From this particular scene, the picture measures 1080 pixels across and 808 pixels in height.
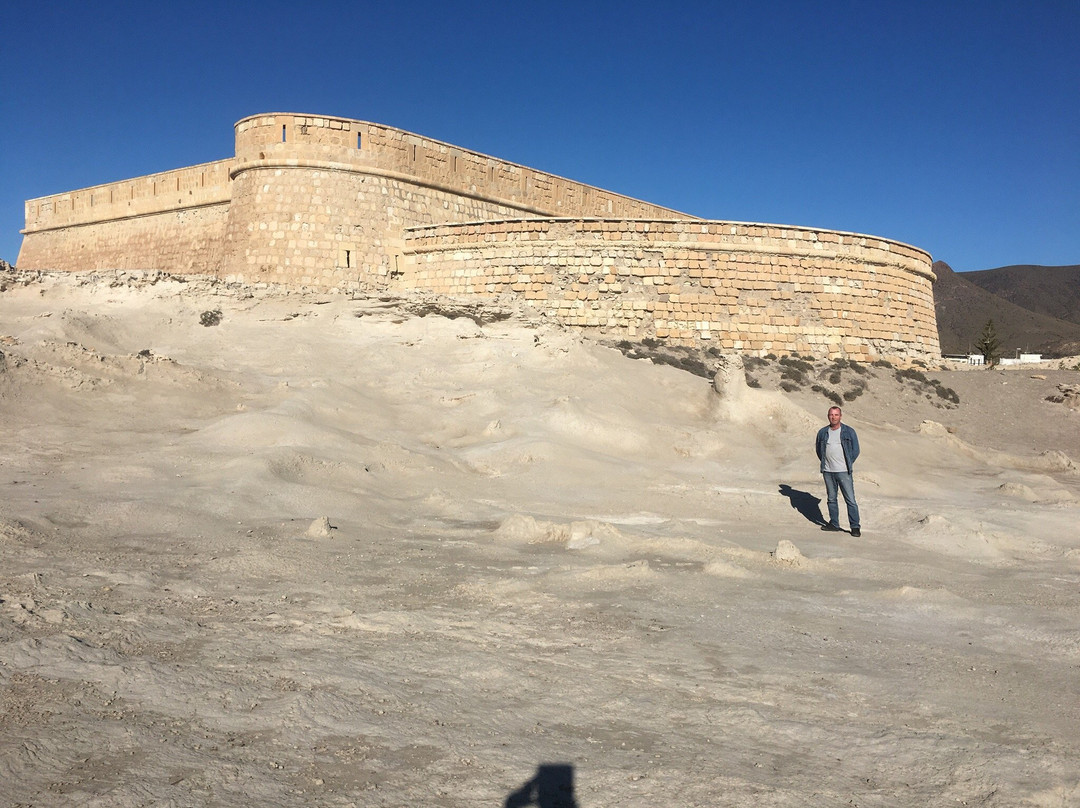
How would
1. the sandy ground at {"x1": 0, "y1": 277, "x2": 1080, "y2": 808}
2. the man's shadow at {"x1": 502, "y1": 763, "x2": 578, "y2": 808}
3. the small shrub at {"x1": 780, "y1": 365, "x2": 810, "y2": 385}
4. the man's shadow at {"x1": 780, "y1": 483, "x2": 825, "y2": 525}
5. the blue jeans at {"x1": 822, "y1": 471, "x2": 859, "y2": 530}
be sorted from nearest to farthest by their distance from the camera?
the man's shadow at {"x1": 502, "y1": 763, "x2": 578, "y2": 808} < the sandy ground at {"x1": 0, "y1": 277, "x2": 1080, "y2": 808} < the blue jeans at {"x1": 822, "y1": 471, "x2": 859, "y2": 530} < the man's shadow at {"x1": 780, "y1": 483, "x2": 825, "y2": 525} < the small shrub at {"x1": 780, "y1": 365, "x2": 810, "y2": 385}

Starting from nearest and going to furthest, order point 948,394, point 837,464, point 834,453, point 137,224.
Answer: point 837,464
point 834,453
point 948,394
point 137,224

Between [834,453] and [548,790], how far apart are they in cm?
637

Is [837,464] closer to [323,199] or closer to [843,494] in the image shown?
[843,494]

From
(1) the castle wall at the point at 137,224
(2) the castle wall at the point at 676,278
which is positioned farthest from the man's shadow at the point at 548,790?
(1) the castle wall at the point at 137,224

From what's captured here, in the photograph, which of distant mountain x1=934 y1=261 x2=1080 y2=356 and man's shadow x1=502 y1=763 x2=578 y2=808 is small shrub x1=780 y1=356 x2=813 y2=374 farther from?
distant mountain x1=934 y1=261 x2=1080 y2=356

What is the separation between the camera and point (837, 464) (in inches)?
333

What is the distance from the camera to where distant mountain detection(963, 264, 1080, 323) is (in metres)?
89.8

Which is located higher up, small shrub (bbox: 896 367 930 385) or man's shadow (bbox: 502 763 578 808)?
small shrub (bbox: 896 367 930 385)

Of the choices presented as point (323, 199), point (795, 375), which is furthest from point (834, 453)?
point (323, 199)

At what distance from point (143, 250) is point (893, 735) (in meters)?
27.1

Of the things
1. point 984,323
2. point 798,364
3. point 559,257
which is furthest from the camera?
point 984,323

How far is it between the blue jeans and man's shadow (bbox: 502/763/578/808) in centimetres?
583

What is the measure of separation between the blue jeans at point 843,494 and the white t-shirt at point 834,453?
6cm

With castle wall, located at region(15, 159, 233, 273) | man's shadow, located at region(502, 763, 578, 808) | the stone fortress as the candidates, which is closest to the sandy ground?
man's shadow, located at region(502, 763, 578, 808)
